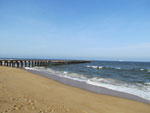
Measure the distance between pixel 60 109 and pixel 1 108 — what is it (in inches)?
74.0

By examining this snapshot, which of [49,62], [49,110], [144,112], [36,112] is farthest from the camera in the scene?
[49,62]

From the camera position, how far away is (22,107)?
14.9ft

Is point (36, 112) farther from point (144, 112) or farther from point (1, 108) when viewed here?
point (144, 112)

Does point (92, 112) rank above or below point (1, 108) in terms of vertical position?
below

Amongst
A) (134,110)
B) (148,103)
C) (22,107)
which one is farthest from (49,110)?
(148,103)

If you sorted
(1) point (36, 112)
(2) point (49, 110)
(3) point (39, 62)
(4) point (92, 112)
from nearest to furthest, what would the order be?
1. (1) point (36, 112)
2. (2) point (49, 110)
3. (4) point (92, 112)
4. (3) point (39, 62)

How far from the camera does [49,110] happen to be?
177 inches

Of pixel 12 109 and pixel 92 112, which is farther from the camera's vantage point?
pixel 92 112

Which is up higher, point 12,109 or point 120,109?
point 12,109

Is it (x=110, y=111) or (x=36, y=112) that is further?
(x=110, y=111)

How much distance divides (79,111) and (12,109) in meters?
2.19

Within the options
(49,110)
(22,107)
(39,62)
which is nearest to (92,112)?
(49,110)

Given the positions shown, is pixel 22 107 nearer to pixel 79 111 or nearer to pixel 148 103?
pixel 79 111

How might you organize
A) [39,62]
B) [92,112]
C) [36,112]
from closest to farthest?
[36,112] → [92,112] → [39,62]
